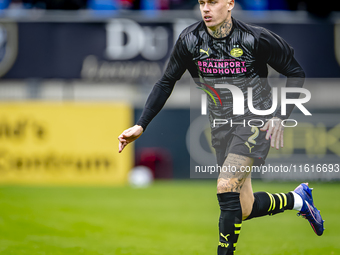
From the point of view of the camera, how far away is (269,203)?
4766 mm

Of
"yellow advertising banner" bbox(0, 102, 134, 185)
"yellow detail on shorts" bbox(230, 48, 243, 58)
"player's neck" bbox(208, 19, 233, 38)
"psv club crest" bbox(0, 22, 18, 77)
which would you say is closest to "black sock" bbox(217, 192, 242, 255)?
"yellow detail on shorts" bbox(230, 48, 243, 58)

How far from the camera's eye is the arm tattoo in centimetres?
416

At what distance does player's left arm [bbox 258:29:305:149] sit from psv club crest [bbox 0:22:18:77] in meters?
9.88

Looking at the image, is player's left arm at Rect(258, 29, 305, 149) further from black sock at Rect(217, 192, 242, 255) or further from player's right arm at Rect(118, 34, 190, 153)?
player's right arm at Rect(118, 34, 190, 153)

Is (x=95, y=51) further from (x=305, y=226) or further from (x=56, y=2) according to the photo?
(x=305, y=226)

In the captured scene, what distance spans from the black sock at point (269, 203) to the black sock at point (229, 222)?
521mm

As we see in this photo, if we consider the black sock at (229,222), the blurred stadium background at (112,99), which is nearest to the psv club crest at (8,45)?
the blurred stadium background at (112,99)

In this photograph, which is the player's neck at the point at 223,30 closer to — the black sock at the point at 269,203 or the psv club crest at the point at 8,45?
the black sock at the point at 269,203

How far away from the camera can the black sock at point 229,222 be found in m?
4.09

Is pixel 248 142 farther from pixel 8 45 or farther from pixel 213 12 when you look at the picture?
pixel 8 45

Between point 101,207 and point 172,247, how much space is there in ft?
12.4

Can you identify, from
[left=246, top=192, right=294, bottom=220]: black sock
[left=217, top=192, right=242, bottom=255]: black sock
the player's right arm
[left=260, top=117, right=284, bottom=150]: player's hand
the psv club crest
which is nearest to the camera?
[left=217, top=192, right=242, bottom=255]: black sock

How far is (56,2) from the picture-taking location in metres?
14.1

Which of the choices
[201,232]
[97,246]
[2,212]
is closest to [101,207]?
[2,212]
